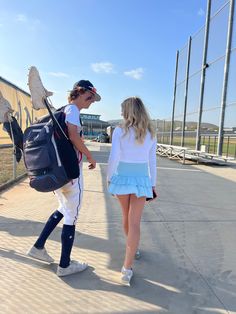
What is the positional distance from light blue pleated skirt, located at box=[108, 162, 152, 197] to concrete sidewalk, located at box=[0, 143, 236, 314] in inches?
33.5

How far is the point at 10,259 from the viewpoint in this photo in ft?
12.1

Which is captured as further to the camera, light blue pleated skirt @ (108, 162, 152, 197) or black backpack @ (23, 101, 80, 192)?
light blue pleated skirt @ (108, 162, 152, 197)

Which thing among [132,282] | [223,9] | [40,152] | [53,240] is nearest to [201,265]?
[132,282]

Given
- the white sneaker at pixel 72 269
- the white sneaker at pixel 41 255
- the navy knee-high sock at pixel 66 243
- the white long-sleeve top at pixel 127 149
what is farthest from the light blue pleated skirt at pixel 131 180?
the white sneaker at pixel 41 255

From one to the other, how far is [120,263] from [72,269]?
57cm

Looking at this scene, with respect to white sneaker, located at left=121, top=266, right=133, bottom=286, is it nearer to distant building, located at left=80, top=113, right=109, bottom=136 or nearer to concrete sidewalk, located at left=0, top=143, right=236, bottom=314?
concrete sidewalk, located at left=0, top=143, right=236, bottom=314

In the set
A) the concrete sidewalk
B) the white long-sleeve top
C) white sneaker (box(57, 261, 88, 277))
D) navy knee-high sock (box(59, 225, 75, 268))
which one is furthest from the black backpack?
the concrete sidewalk

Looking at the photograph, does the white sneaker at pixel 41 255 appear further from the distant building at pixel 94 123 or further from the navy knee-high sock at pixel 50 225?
the distant building at pixel 94 123

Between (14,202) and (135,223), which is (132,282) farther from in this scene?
(14,202)

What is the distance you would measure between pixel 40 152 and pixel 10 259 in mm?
1342

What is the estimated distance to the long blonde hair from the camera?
321cm

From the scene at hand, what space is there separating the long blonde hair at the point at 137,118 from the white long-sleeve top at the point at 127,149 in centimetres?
4

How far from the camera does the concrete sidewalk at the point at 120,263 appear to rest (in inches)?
113

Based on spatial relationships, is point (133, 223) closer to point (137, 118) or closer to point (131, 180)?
point (131, 180)
